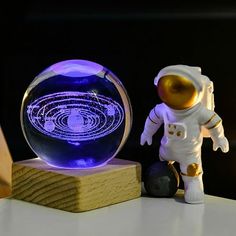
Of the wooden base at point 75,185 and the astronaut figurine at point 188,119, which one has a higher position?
the astronaut figurine at point 188,119

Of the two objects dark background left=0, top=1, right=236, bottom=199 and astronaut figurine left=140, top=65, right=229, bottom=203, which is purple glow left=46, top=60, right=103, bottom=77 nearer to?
astronaut figurine left=140, top=65, right=229, bottom=203

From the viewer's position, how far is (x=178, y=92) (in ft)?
3.00

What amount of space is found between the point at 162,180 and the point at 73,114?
19 cm

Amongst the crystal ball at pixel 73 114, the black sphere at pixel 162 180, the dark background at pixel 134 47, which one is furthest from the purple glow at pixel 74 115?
the dark background at pixel 134 47

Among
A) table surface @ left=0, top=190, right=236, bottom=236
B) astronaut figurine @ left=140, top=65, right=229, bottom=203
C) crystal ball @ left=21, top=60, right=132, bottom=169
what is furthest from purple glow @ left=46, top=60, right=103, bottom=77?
table surface @ left=0, top=190, right=236, bottom=236

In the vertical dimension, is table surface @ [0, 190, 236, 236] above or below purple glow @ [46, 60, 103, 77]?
below

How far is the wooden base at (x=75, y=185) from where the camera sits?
90 cm

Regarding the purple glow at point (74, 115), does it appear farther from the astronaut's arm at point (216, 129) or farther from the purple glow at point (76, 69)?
the astronaut's arm at point (216, 129)

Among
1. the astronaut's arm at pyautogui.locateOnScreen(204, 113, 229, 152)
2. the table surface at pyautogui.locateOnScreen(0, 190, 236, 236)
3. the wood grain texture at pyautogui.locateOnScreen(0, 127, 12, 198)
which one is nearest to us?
the table surface at pyautogui.locateOnScreen(0, 190, 236, 236)

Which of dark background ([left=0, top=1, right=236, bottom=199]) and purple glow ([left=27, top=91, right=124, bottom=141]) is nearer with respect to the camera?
purple glow ([left=27, top=91, right=124, bottom=141])

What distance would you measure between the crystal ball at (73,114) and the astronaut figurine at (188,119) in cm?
8

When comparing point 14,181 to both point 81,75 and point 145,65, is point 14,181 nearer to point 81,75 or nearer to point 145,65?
point 81,75

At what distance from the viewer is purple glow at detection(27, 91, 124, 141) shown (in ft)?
3.01

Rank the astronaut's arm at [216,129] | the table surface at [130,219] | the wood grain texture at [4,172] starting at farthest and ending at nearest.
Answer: the wood grain texture at [4,172] < the astronaut's arm at [216,129] < the table surface at [130,219]
